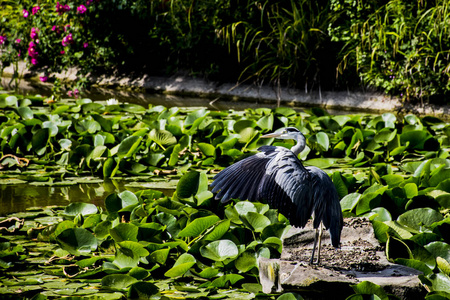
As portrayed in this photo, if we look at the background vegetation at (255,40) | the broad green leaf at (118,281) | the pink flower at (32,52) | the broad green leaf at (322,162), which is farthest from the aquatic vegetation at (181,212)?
the pink flower at (32,52)

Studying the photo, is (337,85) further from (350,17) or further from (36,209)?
(36,209)

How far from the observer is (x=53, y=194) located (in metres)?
3.67

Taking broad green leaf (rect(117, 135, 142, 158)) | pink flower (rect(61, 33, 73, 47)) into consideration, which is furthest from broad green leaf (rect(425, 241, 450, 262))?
pink flower (rect(61, 33, 73, 47))

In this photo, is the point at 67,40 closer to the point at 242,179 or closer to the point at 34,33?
the point at 34,33

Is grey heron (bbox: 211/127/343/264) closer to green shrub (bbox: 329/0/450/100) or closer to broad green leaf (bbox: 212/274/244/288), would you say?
broad green leaf (bbox: 212/274/244/288)

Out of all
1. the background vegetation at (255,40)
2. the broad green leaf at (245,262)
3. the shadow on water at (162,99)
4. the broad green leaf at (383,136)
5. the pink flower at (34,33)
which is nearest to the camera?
the broad green leaf at (245,262)

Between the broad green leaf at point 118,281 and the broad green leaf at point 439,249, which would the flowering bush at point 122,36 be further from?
the broad green leaf at point 118,281

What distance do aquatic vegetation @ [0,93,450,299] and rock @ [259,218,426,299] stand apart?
Answer: 69mm

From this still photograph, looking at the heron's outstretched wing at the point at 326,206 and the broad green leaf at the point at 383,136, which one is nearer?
the heron's outstretched wing at the point at 326,206

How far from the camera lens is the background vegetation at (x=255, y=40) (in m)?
6.62

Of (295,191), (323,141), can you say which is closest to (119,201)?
(295,191)

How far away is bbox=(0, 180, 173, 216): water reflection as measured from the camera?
3449mm

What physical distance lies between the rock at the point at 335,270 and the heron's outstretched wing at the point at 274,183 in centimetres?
20

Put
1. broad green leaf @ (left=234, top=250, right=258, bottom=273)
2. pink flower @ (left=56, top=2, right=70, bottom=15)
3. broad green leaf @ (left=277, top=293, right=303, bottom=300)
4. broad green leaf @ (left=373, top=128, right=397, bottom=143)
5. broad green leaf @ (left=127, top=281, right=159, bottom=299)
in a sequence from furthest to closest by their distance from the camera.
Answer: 1. pink flower @ (left=56, top=2, right=70, bottom=15)
2. broad green leaf @ (left=373, top=128, right=397, bottom=143)
3. broad green leaf @ (left=234, top=250, right=258, bottom=273)
4. broad green leaf @ (left=127, top=281, right=159, bottom=299)
5. broad green leaf @ (left=277, top=293, right=303, bottom=300)
